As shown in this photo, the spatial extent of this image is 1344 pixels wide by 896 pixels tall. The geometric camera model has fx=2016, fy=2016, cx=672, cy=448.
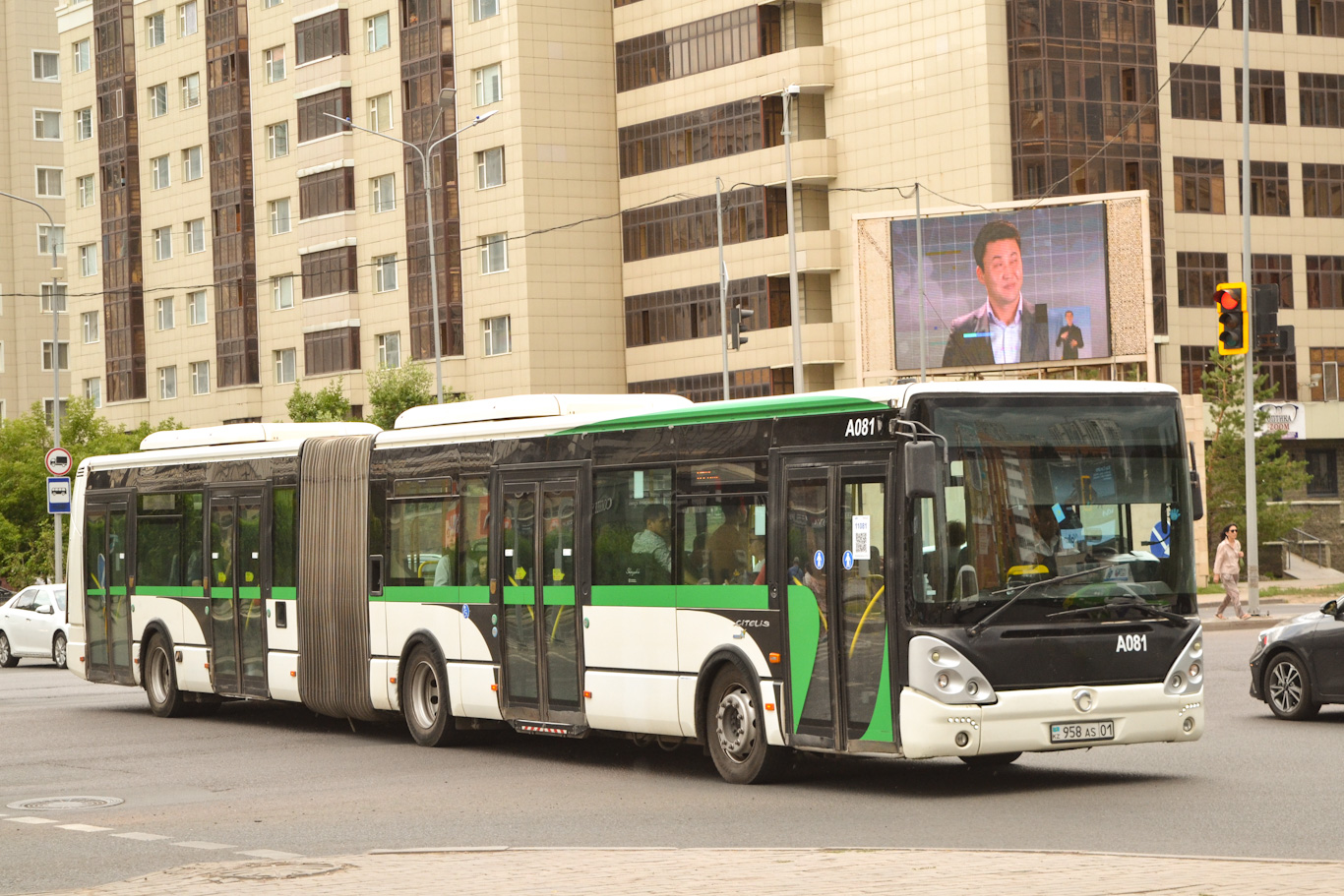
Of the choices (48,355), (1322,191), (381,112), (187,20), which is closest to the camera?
(1322,191)

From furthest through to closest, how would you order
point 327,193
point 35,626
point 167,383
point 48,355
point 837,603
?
point 48,355 < point 167,383 < point 327,193 < point 35,626 < point 837,603

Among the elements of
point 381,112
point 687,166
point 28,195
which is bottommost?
point 687,166

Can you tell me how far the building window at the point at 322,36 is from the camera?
7738cm

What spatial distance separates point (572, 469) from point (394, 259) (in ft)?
196

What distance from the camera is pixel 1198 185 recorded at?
2630 inches

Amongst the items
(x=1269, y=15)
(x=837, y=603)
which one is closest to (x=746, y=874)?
(x=837, y=603)

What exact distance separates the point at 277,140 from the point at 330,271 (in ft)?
22.9

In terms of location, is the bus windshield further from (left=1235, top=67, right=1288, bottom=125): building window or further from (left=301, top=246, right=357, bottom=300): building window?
(left=301, top=246, right=357, bottom=300): building window

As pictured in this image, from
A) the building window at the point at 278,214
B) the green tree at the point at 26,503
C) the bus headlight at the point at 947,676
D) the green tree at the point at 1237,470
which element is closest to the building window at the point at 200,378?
the building window at the point at 278,214

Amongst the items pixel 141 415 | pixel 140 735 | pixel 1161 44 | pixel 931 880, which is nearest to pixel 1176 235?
pixel 1161 44

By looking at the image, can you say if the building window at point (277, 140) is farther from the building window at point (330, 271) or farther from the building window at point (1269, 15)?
the building window at point (1269, 15)

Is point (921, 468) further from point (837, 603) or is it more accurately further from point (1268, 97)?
point (1268, 97)

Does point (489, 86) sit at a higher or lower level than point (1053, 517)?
higher

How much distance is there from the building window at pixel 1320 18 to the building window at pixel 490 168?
2824cm
